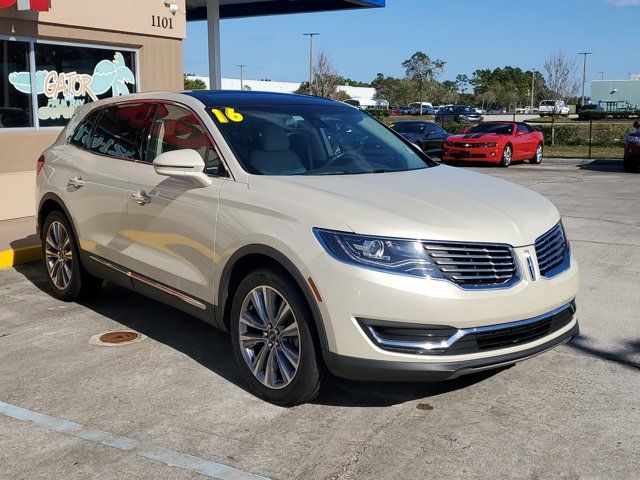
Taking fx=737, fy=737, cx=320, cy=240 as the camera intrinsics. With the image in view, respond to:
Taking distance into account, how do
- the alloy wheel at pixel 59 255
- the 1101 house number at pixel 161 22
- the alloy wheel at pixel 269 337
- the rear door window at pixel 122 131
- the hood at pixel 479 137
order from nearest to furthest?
the alloy wheel at pixel 269 337 → the rear door window at pixel 122 131 → the alloy wheel at pixel 59 255 → the 1101 house number at pixel 161 22 → the hood at pixel 479 137

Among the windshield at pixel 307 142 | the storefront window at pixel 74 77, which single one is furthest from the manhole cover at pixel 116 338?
the storefront window at pixel 74 77

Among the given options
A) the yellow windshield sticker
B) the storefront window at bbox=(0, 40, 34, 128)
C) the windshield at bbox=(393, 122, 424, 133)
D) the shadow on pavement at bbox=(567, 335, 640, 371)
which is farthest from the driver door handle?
the windshield at bbox=(393, 122, 424, 133)

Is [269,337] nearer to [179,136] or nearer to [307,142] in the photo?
[307,142]

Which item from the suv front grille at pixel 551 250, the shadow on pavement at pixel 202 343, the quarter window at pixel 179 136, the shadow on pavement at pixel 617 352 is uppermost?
the quarter window at pixel 179 136

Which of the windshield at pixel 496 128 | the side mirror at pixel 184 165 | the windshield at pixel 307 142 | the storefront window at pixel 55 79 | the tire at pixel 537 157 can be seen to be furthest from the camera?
the tire at pixel 537 157

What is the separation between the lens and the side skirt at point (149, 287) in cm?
484

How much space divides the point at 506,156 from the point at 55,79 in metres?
14.8

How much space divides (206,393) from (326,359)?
1.01 m

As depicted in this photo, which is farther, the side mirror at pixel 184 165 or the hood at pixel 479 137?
the hood at pixel 479 137

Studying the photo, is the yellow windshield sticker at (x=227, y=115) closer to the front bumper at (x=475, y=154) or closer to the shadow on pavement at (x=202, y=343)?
the shadow on pavement at (x=202, y=343)

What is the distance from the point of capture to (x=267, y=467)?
3.62m

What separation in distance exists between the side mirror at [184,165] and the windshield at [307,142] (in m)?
0.25

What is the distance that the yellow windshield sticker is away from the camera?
4.98 meters

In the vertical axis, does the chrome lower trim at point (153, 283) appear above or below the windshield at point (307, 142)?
below
